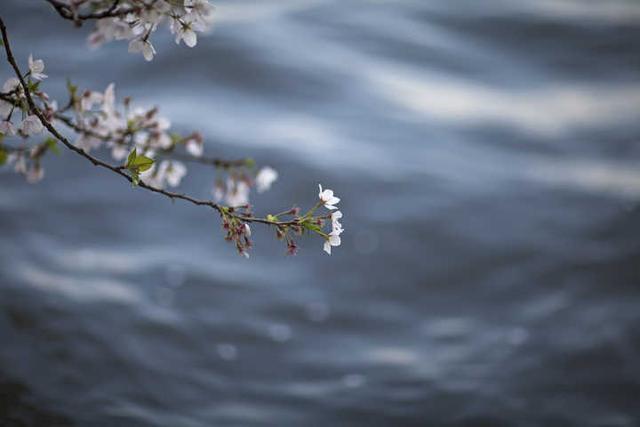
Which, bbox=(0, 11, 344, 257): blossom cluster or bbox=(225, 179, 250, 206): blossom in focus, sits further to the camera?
bbox=(225, 179, 250, 206): blossom in focus

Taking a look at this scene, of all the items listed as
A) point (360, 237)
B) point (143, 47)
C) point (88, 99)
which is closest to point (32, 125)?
point (143, 47)

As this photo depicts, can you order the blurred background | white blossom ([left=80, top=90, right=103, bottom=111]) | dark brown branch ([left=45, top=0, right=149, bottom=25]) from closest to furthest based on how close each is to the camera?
1. dark brown branch ([left=45, top=0, right=149, bottom=25])
2. white blossom ([left=80, top=90, right=103, bottom=111])
3. the blurred background

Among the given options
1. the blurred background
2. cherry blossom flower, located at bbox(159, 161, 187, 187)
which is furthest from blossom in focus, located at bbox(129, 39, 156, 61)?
the blurred background

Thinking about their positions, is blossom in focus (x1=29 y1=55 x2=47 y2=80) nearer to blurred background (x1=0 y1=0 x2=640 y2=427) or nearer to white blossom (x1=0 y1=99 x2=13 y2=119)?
white blossom (x1=0 y1=99 x2=13 y2=119)

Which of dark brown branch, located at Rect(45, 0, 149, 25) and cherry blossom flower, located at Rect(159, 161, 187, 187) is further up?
cherry blossom flower, located at Rect(159, 161, 187, 187)

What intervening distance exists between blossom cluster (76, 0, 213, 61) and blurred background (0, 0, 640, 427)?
1005 mm

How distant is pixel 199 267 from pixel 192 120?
2.18 ft

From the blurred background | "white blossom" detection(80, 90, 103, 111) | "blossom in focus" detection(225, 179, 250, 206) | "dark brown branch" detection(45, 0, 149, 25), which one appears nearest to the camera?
"dark brown branch" detection(45, 0, 149, 25)

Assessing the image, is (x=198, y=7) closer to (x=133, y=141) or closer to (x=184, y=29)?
(x=184, y=29)

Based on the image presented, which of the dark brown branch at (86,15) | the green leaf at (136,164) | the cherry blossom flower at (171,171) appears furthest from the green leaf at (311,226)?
the cherry blossom flower at (171,171)

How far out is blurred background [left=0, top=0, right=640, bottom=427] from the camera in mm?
1862

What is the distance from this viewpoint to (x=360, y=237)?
2461 mm

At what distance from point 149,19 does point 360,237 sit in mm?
1683

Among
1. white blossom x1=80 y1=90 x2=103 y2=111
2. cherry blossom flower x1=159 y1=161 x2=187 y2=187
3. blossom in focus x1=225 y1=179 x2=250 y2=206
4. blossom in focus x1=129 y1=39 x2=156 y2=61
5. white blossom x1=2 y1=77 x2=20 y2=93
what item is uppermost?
white blossom x1=80 y1=90 x2=103 y2=111
